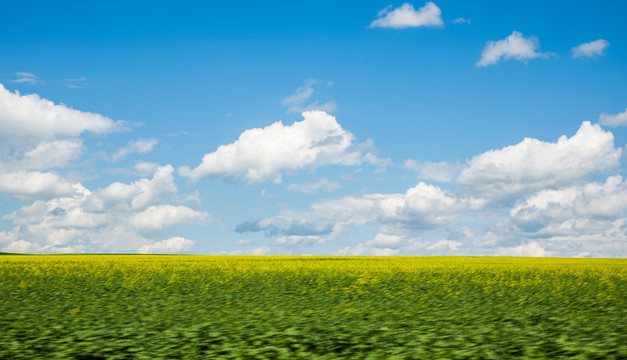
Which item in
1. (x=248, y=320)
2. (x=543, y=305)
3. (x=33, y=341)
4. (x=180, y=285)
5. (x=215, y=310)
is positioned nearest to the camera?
(x=33, y=341)

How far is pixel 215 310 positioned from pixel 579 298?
1917 cm

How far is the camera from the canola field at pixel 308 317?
1259cm

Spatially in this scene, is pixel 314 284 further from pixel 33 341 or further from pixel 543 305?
pixel 33 341

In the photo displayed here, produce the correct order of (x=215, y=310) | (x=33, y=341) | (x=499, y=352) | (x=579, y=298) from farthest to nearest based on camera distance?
(x=579, y=298) < (x=215, y=310) < (x=33, y=341) < (x=499, y=352)

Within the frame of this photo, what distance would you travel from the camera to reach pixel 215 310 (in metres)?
21.1

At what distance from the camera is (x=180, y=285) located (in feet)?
Result: 99.9

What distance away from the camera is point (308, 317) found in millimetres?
18516

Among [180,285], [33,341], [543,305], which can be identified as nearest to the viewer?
[33,341]

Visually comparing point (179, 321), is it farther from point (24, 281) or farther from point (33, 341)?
point (24, 281)

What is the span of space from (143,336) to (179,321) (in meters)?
3.63

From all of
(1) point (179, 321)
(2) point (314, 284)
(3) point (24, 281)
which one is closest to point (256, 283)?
(2) point (314, 284)

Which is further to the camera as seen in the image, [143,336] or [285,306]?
[285,306]

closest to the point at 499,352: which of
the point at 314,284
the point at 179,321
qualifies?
the point at 179,321

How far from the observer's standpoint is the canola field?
41.3 feet
